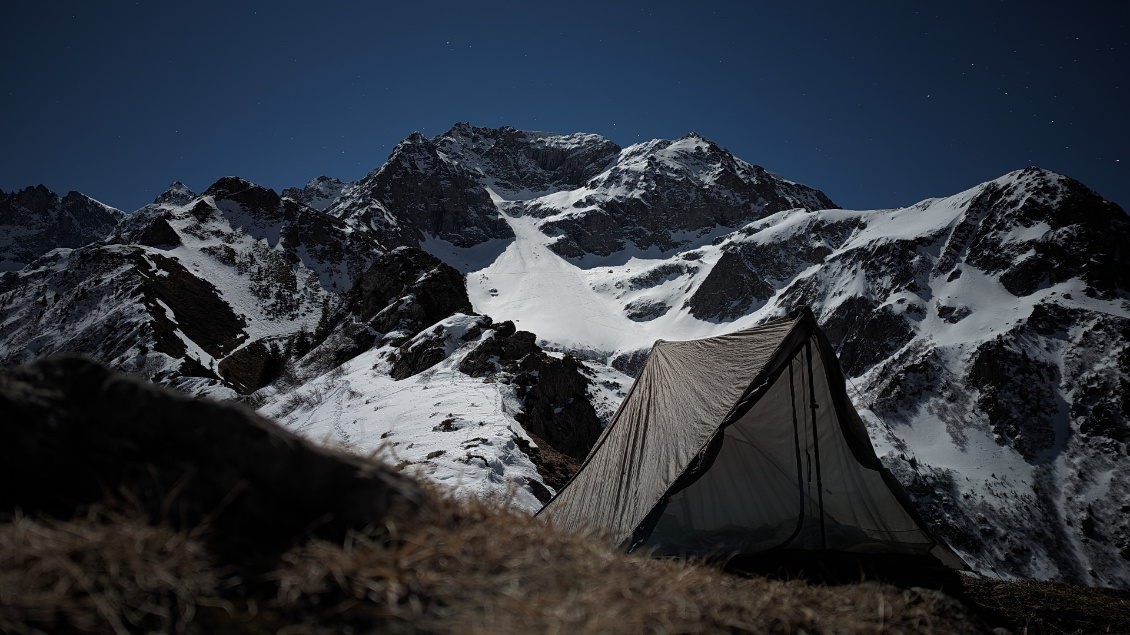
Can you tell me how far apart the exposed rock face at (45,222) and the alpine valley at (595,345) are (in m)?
112

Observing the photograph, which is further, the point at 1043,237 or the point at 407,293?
the point at 1043,237

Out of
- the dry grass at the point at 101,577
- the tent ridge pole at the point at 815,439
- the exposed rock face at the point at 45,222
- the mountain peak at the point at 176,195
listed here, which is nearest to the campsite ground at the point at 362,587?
the dry grass at the point at 101,577

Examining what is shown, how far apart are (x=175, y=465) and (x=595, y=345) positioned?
305ft

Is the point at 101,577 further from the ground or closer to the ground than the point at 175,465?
closer to the ground

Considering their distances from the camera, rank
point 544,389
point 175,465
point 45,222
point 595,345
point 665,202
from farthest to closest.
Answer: point 665,202 → point 45,222 → point 595,345 → point 544,389 → point 175,465

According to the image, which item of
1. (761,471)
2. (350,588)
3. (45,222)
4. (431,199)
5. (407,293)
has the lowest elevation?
(761,471)

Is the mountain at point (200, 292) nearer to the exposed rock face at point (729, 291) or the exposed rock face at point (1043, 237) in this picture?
the exposed rock face at point (729, 291)

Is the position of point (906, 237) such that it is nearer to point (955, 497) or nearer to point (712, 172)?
point (955, 497)

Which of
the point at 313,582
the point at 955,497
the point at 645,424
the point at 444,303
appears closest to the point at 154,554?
the point at 313,582

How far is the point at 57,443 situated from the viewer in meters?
1.93

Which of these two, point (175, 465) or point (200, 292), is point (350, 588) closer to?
point (175, 465)

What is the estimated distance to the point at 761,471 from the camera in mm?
6824

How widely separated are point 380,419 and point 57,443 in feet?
40.0

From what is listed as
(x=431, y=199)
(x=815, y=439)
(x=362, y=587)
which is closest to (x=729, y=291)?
(x=431, y=199)
